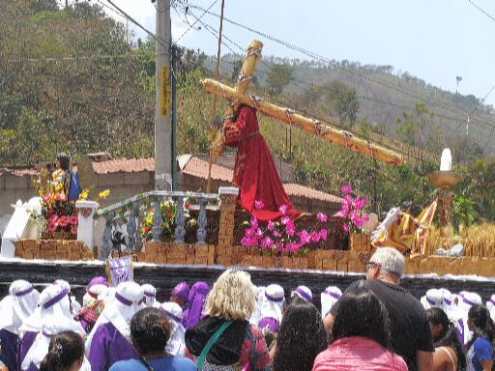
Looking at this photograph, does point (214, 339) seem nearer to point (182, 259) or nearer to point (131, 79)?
point (182, 259)

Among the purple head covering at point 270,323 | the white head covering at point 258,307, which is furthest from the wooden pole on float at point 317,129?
the purple head covering at point 270,323

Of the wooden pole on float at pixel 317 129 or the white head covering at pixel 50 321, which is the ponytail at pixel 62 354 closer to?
the white head covering at pixel 50 321

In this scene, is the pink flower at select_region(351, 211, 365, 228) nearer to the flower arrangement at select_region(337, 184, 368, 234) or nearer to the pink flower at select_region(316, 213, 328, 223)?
the flower arrangement at select_region(337, 184, 368, 234)

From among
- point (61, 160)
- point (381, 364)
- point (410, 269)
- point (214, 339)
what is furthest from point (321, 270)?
point (381, 364)

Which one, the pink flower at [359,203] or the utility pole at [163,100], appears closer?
the pink flower at [359,203]

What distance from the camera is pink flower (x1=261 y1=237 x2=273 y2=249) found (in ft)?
40.3

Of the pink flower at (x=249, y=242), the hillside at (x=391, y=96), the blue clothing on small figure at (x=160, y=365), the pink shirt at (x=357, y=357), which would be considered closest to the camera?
the pink shirt at (x=357, y=357)

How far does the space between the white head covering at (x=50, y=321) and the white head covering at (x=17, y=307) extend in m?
0.73

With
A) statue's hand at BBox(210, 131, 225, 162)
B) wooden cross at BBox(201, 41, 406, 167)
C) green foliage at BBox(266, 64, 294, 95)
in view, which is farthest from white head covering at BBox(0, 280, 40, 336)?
green foliage at BBox(266, 64, 294, 95)

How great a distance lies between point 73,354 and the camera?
5.15m

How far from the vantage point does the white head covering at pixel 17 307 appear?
8.13 m

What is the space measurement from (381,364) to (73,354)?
1658mm

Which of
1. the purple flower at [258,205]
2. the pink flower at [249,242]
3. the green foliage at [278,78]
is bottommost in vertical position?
the pink flower at [249,242]

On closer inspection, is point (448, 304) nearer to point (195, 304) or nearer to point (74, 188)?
point (195, 304)
